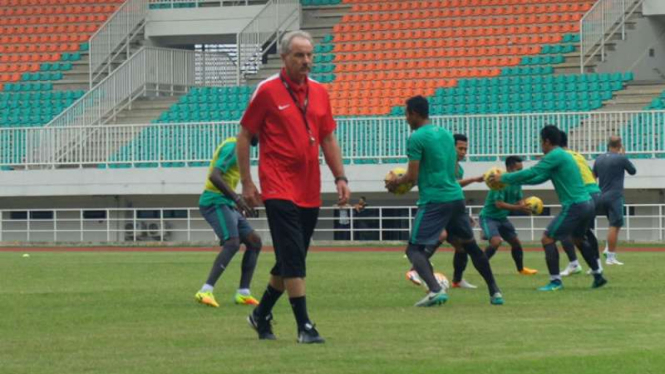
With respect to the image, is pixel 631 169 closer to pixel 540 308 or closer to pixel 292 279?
pixel 540 308

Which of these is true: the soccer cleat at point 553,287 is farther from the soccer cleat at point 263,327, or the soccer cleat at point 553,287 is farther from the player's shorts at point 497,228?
the soccer cleat at point 263,327

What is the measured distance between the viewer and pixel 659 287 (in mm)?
17219

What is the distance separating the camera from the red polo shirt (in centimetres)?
1091

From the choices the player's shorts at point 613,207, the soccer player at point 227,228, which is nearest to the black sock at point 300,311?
the soccer player at point 227,228

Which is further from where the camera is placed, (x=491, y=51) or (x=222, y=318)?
(x=491, y=51)

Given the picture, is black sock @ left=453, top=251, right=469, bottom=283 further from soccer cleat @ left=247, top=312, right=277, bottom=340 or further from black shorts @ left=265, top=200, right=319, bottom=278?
black shorts @ left=265, top=200, right=319, bottom=278

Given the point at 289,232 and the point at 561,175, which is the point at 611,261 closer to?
the point at 561,175

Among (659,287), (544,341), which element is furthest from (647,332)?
(659,287)

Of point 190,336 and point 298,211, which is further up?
point 298,211

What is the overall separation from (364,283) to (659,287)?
12.1ft

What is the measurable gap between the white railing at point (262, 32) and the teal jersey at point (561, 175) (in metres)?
26.9

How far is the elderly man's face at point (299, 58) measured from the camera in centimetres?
1080

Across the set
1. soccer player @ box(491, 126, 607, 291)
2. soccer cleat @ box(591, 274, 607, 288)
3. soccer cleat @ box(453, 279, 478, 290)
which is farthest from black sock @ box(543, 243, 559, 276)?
soccer cleat @ box(453, 279, 478, 290)

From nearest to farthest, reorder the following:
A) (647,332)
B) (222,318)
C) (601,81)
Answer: (647,332), (222,318), (601,81)
